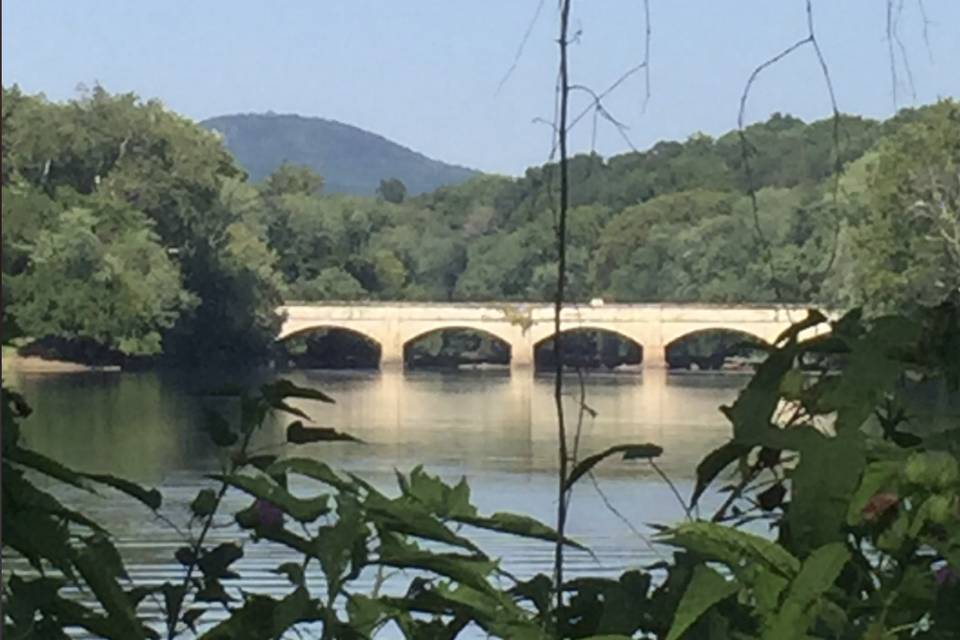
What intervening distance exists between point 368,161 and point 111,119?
13596 millimetres

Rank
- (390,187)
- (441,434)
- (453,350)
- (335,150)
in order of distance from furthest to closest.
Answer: (453,350)
(441,434)
(390,187)
(335,150)

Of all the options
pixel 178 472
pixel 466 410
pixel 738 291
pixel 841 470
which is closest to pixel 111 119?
pixel 466 410

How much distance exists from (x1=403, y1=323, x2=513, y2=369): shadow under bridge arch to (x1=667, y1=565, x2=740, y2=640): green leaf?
2198 centimetres

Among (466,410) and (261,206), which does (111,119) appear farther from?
(466,410)

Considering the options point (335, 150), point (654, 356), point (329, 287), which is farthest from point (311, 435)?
point (654, 356)

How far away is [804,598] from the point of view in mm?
440

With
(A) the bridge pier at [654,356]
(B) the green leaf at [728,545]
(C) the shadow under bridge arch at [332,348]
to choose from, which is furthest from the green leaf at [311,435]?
(A) the bridge pier at [654,356]

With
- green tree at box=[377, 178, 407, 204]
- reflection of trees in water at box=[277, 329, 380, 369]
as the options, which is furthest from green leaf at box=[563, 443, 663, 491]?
reflection of trees in water at box=[277, 329, 380, 369]

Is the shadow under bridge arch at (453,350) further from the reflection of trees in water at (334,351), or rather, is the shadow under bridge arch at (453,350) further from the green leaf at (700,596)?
the green leaf at (700,596)

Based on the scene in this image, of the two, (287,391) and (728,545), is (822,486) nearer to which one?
(728,545)

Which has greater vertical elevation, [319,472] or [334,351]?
[319,472]

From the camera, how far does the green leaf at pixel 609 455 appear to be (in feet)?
1.71

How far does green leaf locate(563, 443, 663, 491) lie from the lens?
522 millimetres

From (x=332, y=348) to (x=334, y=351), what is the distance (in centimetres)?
6
